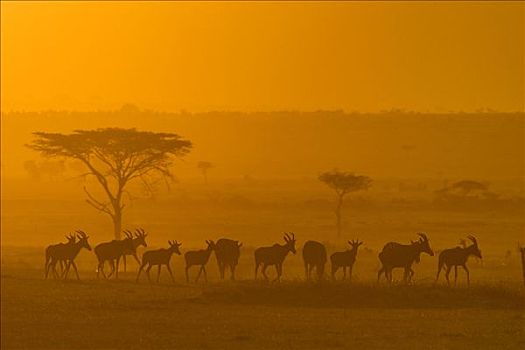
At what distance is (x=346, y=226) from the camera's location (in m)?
50.7

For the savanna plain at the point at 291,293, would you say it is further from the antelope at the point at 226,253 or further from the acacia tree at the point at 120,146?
the acacia tree at the point at 120,146

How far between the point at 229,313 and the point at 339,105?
11972cm

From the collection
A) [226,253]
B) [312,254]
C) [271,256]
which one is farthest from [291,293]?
[226,253]

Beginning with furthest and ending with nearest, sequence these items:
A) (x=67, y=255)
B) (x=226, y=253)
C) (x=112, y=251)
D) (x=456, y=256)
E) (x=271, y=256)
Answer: (x=112, y=251), (x=67, y=255), (x=226, y=253), (x=271, y=256), (x=456, y=256)

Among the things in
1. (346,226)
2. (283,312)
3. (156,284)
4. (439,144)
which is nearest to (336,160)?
(439,144)

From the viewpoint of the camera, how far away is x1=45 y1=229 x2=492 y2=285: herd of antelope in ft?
99.1

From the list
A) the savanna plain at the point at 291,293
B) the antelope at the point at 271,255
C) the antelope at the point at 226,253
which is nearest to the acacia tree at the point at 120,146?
the savanna plain at the point at 291,293

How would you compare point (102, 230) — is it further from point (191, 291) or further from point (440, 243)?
point (191, 291)

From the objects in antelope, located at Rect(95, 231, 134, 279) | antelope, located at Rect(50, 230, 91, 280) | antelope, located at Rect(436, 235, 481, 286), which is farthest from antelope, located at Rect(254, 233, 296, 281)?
antelope, located at Rect(50, 230, 91, 280)

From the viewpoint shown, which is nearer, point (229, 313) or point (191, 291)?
point (229, 313)

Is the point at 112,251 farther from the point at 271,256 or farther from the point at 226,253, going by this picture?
the point at 271,256

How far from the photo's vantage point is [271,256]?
32.4 meters

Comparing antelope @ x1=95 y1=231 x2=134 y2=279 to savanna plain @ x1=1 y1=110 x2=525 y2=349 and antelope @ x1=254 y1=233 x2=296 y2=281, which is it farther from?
antelope @ x1=254 y1=233 x2=296 y2=281

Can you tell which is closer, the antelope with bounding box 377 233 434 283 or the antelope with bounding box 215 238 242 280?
the antelope with bounding box 377 233 434 283
